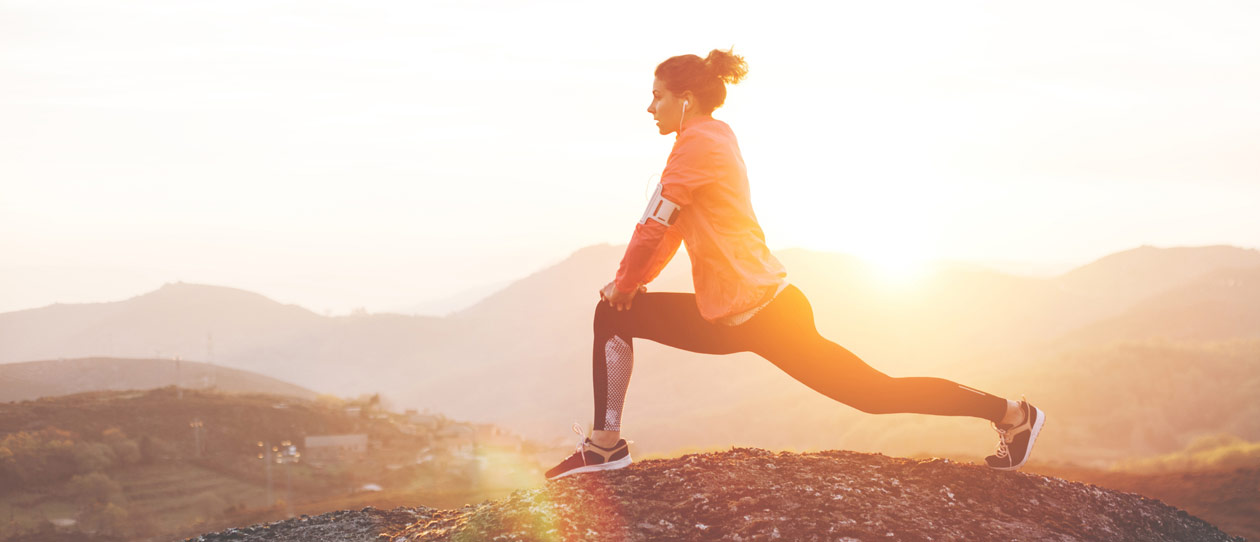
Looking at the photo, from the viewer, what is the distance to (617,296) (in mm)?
6434

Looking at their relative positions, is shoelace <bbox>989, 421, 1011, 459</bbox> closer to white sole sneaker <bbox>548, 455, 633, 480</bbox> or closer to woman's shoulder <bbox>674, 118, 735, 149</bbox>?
white sole sneaker <bbox>548, 455, 633, 480</bbox>

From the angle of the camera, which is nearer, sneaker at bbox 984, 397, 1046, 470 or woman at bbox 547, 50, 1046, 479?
woman at bbox 547, 50, 1046, 479

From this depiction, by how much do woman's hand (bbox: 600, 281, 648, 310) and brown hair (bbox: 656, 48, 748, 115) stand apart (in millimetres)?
1308

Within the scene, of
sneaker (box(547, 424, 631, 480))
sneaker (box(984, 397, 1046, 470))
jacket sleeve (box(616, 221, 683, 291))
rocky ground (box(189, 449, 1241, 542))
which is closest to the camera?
jacket sleeve (box(616, 221, 683, 291))

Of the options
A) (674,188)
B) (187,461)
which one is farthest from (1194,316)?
(674,188)

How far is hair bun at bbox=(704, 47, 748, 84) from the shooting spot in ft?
20.6

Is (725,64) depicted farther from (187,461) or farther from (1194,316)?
(1194,316)

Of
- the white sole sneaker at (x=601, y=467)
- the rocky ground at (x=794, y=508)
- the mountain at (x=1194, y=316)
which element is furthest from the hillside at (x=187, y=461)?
the mountain at (x=1194, y=316)

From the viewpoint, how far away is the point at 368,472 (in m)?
105

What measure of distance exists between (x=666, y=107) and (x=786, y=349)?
1.74 metres

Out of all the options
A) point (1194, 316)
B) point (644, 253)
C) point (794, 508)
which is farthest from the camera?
point (1194, 316)

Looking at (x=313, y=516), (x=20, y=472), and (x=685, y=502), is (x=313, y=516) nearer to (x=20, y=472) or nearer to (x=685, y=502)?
(x=685, y=502)

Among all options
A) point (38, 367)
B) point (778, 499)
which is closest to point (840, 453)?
point (778, 499)

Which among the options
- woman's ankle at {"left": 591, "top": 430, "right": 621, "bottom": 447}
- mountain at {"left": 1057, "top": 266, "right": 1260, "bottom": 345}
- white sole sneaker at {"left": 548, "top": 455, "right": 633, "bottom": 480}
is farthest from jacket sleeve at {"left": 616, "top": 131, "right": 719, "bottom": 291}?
mountain at {"left": 1057, "top": 266, "right": 1260, "bottom": 345}
